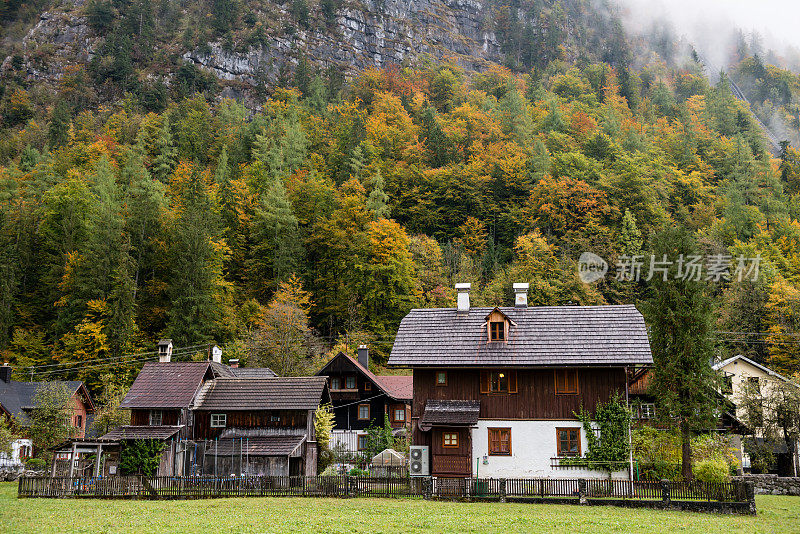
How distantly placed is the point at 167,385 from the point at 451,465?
18.6m

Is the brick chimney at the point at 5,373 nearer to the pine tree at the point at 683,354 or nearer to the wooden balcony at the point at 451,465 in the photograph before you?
the wooden balcony at the point at 451,465

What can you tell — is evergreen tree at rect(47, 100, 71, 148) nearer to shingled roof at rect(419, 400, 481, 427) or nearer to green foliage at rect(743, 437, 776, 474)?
shingled roof at rect(419, 400, 481, 427)

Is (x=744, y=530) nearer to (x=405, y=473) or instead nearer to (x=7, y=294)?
(x=405, y=473)

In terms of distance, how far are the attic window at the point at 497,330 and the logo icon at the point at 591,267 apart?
35700 millimetres

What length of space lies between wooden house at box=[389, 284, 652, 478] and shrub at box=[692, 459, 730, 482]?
396 centimetres

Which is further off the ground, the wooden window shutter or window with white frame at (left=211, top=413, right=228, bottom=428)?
the wooden window shutter

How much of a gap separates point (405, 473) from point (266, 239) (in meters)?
42.7

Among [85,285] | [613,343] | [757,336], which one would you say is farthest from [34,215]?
[757,336]

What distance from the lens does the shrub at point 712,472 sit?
28.8m

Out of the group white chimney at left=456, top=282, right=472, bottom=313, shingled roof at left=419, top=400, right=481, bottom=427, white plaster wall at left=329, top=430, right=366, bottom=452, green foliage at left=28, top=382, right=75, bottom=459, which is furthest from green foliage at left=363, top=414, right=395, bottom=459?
green foliage at left=28, top=382, right=75, bottom=459

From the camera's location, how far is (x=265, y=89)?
132125 mm

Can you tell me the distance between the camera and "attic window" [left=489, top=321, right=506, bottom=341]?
115 feet

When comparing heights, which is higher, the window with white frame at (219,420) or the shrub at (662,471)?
the window with white frame at (219,420)

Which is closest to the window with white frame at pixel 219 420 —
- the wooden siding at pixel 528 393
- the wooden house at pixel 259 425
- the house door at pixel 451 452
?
the wooden house at pixel 259 425
